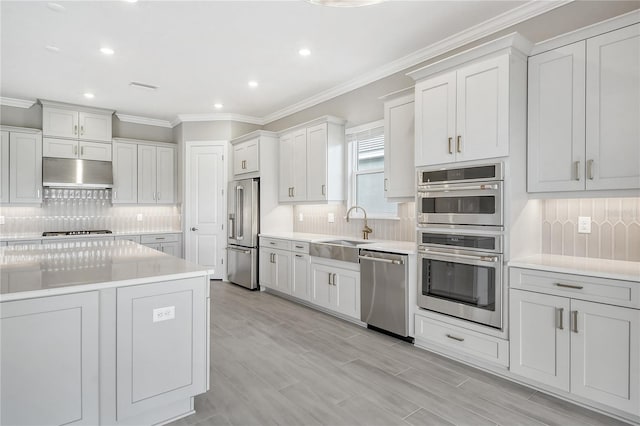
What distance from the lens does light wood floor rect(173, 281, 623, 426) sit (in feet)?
A: 7.09

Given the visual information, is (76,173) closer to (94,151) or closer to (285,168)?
(94,151)

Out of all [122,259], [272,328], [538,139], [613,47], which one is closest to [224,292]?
[272,328]

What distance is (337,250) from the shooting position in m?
3.98

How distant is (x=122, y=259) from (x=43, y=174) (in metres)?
3.88

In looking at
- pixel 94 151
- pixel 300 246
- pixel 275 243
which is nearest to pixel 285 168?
pixel 275 243

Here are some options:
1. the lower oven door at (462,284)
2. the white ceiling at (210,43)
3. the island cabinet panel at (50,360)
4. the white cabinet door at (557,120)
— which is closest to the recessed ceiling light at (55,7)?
the white ceiling at (210,43)

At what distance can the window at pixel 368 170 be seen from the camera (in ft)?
14.1

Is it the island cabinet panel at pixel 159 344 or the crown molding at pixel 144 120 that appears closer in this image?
the island cabinet panel at pixel 159 344

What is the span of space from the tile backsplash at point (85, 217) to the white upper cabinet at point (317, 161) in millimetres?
2661

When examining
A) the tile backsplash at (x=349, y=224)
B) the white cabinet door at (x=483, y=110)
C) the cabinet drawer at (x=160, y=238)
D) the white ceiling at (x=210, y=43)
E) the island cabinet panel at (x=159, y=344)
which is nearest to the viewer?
the island cabinet panel at (x=159, y=344)

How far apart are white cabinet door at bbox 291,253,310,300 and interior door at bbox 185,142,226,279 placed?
2.02 meters

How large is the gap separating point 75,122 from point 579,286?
21.8 feet

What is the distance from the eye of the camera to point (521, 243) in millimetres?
2723

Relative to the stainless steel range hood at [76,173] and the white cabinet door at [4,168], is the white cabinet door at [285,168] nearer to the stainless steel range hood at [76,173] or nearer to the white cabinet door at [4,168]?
the stainless steel range hood at [76,173]
